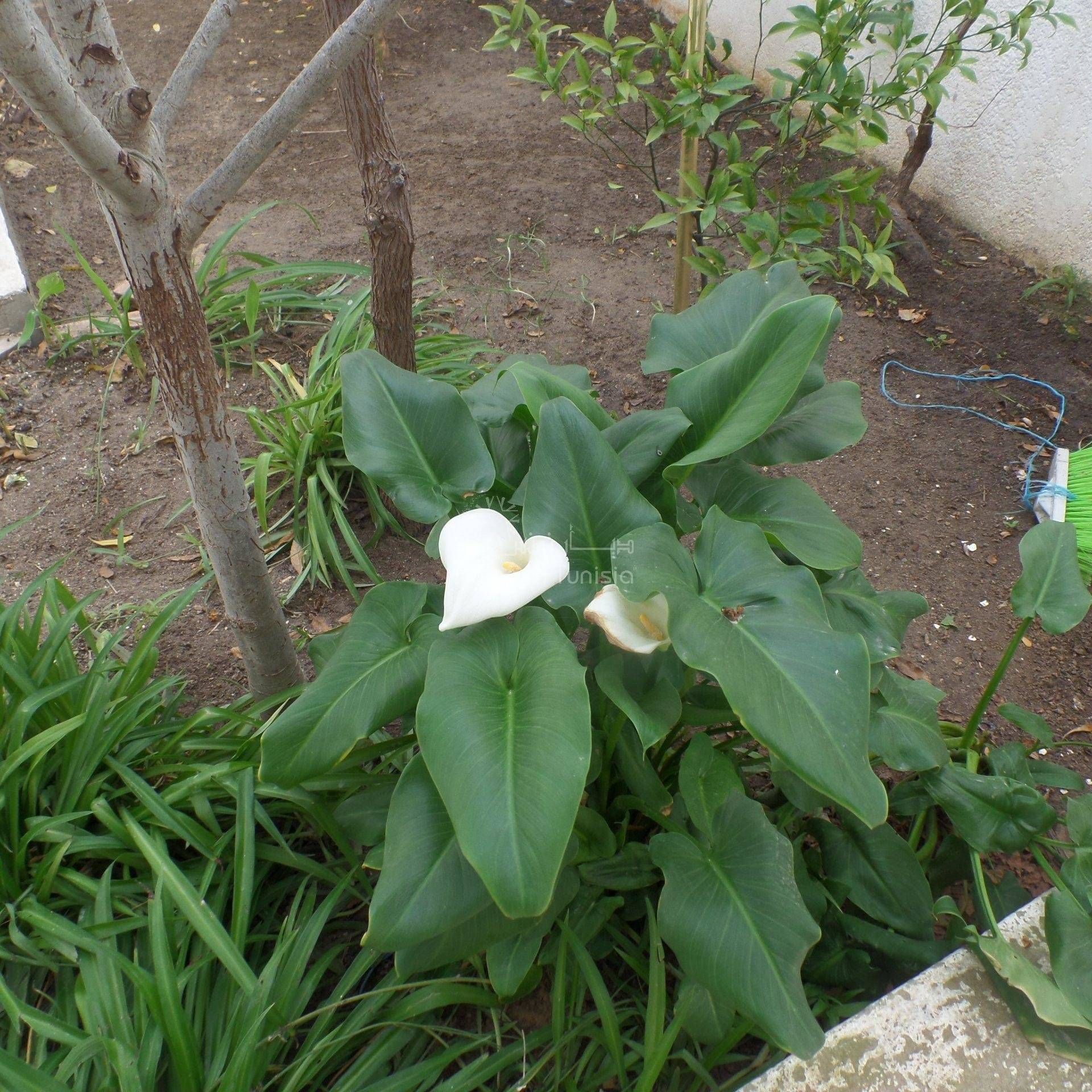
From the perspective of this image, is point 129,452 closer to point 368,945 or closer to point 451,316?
point 451,316

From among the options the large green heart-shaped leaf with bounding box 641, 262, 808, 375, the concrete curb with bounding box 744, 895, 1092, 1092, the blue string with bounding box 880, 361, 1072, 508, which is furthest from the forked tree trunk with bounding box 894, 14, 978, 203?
the concrete curb with bounding box 744, 895, 1092, 1092

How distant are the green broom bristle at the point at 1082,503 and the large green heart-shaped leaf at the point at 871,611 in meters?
1.03

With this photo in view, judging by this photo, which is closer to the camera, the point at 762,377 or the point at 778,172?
the point at 762,377

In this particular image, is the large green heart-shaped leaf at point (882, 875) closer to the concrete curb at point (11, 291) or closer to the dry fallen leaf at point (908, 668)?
the dry fallen leaf at point (908, 668)

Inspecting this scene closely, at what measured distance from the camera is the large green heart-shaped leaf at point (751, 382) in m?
1.27

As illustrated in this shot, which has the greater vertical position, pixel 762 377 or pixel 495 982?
pixel 762 377

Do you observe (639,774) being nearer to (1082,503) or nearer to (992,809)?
(992,809)

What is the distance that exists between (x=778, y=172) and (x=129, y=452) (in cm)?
275

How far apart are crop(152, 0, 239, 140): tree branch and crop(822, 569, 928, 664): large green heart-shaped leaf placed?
1.23 m

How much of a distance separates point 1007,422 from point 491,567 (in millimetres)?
2216

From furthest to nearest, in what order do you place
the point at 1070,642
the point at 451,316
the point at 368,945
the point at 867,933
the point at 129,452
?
1. the point at 451,316
2. the point at 129,452
3. the point at 1070,642
4. the point at 867,933
5. the point at 368,945

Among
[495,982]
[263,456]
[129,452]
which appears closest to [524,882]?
[495,982]

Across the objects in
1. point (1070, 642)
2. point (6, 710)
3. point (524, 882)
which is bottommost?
point (1070, 642)

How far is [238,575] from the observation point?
1584 mm
